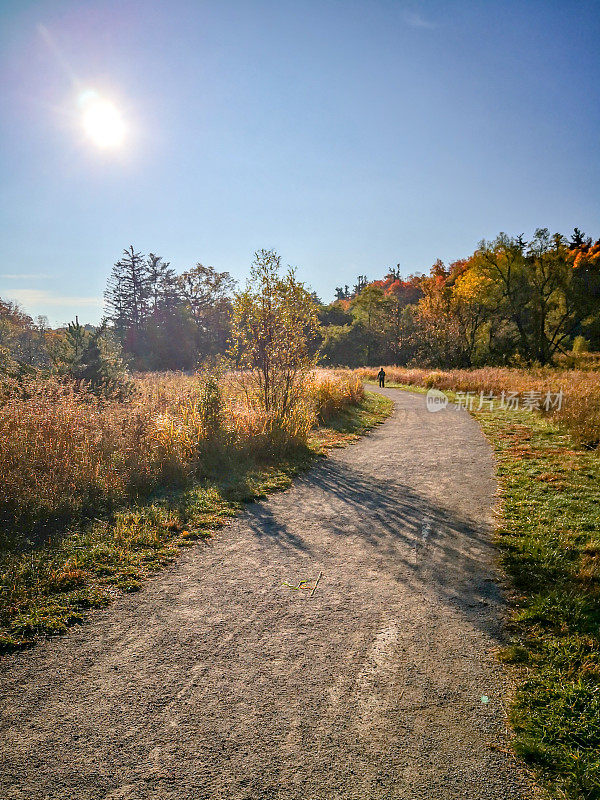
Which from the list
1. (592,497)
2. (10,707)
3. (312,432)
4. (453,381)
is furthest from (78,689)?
(453,381)

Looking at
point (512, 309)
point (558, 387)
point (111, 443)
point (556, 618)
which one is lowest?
point (556, 618)

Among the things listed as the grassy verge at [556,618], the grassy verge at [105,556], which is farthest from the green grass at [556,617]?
the grassy verge at [105,556]

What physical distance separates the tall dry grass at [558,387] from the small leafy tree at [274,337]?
22.8ft

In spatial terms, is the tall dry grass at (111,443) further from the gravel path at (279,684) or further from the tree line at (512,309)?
the tree line at (512,309)

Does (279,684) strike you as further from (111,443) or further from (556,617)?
(111,443)

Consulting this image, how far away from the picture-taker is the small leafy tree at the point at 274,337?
11062 millimetres

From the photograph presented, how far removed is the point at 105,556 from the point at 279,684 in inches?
108

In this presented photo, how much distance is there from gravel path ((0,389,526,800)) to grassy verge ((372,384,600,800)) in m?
0.20

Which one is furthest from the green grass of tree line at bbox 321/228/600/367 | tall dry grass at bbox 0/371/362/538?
tree line at bbox 321/228/600/367

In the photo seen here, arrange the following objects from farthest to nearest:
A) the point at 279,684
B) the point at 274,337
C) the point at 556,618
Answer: the point at 274,337, the point at 556,618, the point at 279,684

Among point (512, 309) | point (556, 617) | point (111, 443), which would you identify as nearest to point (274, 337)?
point (111, 443)

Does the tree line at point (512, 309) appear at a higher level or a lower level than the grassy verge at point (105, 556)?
higher

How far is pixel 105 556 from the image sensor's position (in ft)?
16.0

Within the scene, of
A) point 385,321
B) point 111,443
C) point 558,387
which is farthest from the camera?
point 385,321
